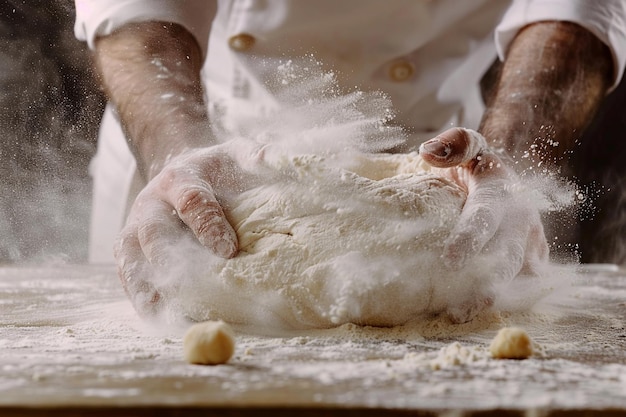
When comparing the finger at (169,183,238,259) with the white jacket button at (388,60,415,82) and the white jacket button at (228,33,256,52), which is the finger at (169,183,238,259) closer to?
the white jacket button at (228,33,256,52)

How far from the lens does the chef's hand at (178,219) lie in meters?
1.12

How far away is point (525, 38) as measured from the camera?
76.0 inches

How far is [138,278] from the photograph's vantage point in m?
1.18

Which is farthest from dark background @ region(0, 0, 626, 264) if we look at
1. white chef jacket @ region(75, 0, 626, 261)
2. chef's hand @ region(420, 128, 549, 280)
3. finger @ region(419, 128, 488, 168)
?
finger @ region(419, 128, 488, 168)

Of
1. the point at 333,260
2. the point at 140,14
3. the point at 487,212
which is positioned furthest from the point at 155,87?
the point at 487,212

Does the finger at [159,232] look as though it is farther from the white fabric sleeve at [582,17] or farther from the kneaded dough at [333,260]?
the white fabric sleeve at [582,17]

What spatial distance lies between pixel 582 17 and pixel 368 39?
2.09ft

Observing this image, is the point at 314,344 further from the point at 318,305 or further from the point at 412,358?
the point at 412,358

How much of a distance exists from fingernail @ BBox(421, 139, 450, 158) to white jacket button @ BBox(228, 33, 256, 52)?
35.3 inches

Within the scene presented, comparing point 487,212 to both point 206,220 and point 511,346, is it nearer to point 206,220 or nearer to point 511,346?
point 511,346

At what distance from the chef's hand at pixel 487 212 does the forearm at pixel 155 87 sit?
57cm

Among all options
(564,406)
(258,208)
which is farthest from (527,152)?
(564,406)

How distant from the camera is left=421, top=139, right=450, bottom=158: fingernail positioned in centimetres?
112

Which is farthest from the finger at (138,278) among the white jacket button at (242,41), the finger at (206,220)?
the white jacket button at (242,41)
